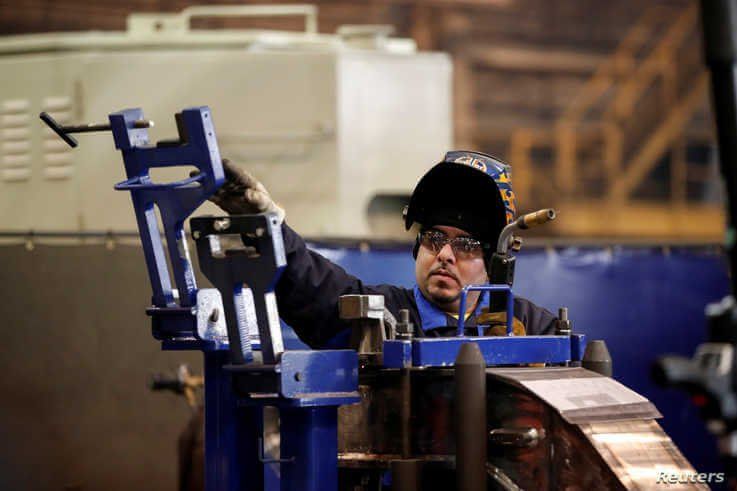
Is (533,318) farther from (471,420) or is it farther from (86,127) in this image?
(86,127)

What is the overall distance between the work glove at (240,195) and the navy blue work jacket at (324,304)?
0.37 m

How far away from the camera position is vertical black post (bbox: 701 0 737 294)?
54.0 inches

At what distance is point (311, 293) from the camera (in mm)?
3051

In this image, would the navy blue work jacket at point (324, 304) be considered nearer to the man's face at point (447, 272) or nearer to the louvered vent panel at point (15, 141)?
the man's face at point (447, 272)

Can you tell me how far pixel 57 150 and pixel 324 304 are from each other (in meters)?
4.10

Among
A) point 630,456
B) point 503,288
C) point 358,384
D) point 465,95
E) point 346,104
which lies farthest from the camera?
point 465,95

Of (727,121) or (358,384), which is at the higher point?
(727,121)

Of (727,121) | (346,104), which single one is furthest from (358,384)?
(346,104)

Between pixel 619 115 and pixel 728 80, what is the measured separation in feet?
39.9

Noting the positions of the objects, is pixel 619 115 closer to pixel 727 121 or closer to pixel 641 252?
pixel 641 252

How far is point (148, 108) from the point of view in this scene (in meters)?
6.65

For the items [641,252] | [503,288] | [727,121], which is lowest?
[641,252]

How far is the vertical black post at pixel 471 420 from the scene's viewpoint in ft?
7.94

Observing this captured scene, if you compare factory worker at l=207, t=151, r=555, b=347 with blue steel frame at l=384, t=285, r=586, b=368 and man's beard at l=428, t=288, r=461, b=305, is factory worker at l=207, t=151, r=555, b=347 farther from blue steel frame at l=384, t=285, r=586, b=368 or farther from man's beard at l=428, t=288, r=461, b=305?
blue steel frame at l=384, t=285, r=586, b=368
